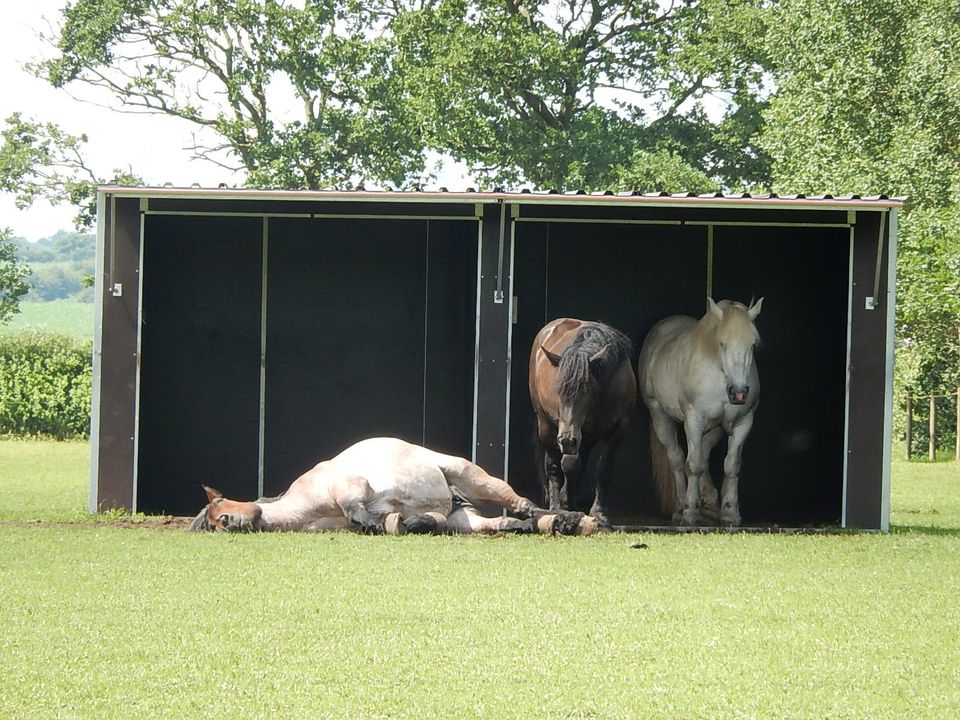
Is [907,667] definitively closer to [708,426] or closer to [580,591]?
[580,591]

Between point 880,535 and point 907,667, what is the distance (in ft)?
17.9

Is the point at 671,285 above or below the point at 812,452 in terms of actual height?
above

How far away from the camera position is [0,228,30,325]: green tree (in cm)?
3512

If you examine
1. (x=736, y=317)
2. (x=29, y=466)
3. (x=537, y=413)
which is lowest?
(x=29, y=466)

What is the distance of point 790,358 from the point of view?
1328 centimetres

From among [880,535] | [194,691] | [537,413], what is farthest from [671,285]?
[194,691]

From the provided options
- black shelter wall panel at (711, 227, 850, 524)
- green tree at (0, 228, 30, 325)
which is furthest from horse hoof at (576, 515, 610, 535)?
green tree at (0, 228, 30, 325)

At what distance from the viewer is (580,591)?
754cm

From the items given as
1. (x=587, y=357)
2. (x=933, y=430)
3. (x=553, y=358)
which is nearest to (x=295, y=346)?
(x=553, y=358)

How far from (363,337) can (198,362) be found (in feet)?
4.67

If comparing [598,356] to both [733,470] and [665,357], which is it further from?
[733,470]

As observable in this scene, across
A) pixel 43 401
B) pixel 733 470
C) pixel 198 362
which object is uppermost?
pixel 198 362

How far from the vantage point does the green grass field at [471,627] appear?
5.11 metres

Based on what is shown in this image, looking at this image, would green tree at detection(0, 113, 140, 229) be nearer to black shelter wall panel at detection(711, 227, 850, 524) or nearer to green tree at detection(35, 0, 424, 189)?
green tree at detection(35, 0, 424, 189)
